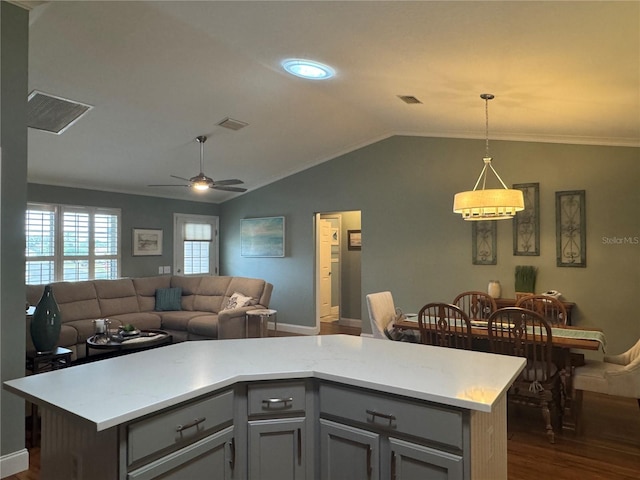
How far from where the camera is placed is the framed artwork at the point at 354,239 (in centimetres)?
823

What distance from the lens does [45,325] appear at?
3.35m

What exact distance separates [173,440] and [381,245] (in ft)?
16.8

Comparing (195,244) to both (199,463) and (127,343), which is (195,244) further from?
(199,463)

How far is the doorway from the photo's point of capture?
8.09m

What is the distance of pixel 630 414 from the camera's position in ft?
12.0

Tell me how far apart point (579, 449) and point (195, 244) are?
6730 millimetres

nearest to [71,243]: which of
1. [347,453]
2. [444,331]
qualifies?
[444,331]

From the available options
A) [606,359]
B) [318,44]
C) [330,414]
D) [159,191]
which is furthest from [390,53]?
[159,191]

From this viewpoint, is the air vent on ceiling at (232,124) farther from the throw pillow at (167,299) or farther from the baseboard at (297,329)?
the baseboard at (297,329)

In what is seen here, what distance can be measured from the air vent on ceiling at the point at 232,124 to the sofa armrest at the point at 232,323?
7.75 feet

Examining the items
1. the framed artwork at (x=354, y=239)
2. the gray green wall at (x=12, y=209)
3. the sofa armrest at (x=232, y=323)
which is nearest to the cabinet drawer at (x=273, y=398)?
the gray green wall at (x=12, y=209)

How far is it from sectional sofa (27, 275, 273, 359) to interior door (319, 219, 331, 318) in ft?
7.30

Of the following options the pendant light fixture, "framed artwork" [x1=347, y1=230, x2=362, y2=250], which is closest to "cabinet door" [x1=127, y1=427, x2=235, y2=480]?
the pendant light fixture

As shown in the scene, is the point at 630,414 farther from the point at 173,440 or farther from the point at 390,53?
the point at 173,440
